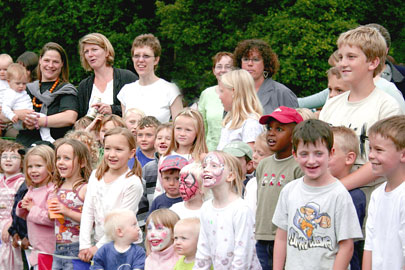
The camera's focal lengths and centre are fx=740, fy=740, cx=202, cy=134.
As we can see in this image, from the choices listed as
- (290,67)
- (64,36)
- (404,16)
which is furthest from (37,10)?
(404,16)

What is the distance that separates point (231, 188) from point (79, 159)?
2109 mm

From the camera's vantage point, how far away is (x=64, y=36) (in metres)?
20.4

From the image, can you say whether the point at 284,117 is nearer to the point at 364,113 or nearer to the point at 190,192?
the point at 364,113

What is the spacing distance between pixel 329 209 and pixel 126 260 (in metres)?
2.06

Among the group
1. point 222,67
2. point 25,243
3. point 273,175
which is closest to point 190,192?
point 273,175

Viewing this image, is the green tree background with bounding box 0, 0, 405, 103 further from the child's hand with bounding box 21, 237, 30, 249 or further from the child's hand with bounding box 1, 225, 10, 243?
the child's hand with bounding box 21, 237, 30, 249

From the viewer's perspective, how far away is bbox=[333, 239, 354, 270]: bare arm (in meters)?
4.76

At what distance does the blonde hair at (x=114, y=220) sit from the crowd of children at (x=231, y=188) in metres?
0.01

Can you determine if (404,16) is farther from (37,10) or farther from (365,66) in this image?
(365,66)

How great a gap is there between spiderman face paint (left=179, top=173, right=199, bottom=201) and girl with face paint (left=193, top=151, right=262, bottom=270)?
328 mm

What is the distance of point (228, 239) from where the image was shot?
17.9 feet

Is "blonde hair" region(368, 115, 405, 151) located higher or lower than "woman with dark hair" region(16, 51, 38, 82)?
lower

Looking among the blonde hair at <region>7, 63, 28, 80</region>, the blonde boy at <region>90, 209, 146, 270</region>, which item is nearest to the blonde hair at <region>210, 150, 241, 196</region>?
the blonde boy at <region>90, 209, 146, 270</region>

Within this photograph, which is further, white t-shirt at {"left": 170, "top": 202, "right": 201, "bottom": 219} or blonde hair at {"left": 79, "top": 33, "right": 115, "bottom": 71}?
blonde hair at {"left": 79, "top": 33, "right": 115, "bottom": 71}
